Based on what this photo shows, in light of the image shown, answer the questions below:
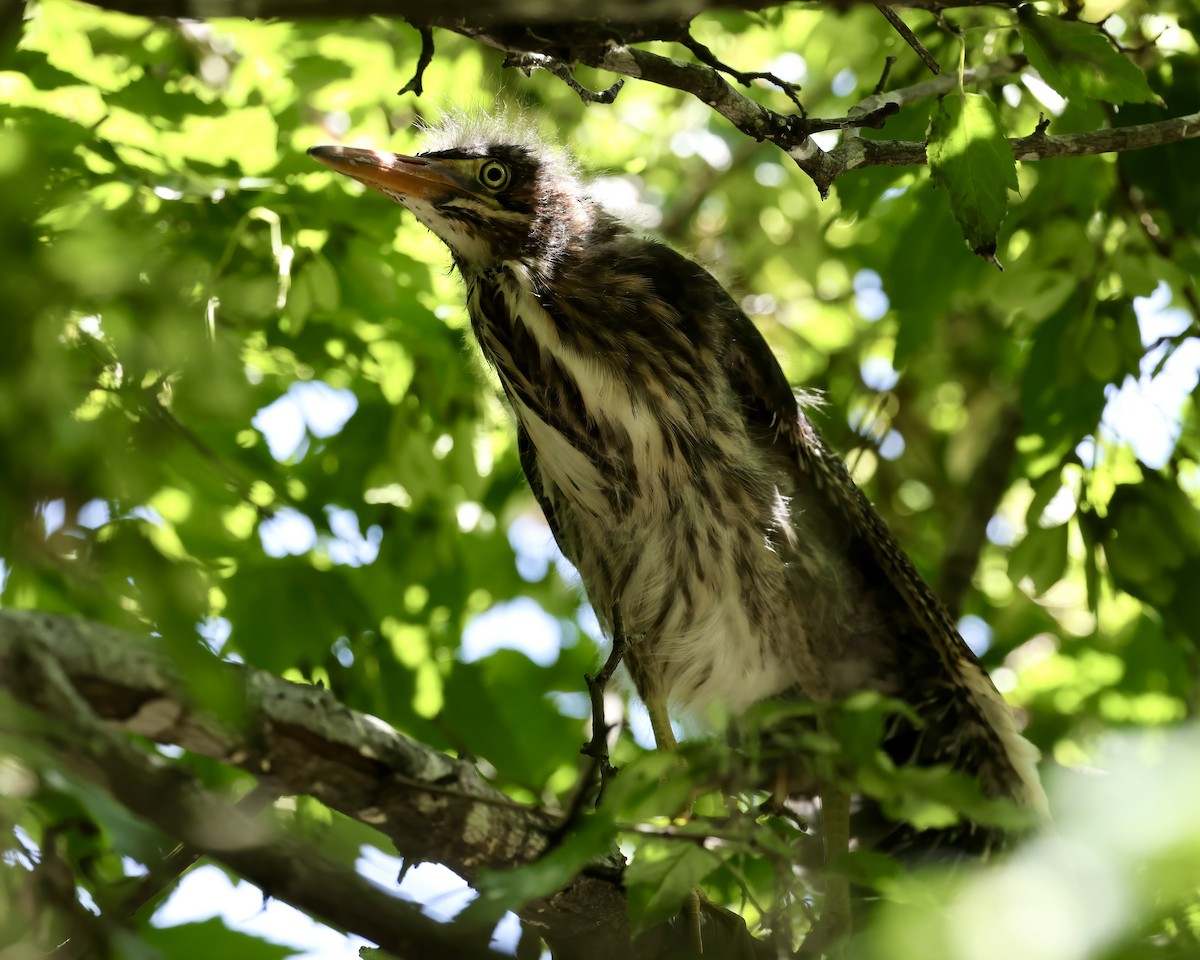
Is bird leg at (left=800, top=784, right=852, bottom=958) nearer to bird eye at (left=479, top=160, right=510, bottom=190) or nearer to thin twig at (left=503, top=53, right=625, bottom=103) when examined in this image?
thin twig at (left=503, top=53, right=625, bottom=103)

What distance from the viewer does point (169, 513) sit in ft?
6.97

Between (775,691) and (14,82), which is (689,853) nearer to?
(775,691)

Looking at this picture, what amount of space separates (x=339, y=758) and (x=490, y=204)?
1551 mm

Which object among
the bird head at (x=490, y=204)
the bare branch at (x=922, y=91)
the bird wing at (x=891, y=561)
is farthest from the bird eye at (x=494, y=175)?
the bare branch at (x=922, y=91)

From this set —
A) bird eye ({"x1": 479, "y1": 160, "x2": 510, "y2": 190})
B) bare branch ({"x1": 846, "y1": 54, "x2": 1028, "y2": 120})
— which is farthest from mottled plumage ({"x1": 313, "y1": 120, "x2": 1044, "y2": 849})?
bare branch ({"x1": 846, "y1": 54, "x2": 1028, "y2": 120})

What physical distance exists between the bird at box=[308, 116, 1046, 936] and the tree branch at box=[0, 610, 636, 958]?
32.1 inches

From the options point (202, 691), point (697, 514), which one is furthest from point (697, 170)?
point (202, 691)

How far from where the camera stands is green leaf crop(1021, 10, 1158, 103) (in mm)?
1622

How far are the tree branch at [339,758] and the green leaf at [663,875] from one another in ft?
1.01

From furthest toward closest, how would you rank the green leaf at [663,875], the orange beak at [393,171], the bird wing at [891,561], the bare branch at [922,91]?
the bird wing at [891,561]
the orange beak at [393,171]
the bare branch at [922,91]
the green leaf at [663,875]

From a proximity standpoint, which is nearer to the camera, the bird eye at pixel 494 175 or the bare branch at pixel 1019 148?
the bare branch at pixel 1019 148

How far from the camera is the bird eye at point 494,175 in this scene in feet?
9.09

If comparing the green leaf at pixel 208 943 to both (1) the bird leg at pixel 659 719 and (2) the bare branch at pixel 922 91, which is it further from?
(2) the bare branch at pixel 922 91

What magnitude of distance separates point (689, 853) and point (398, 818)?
498mm
